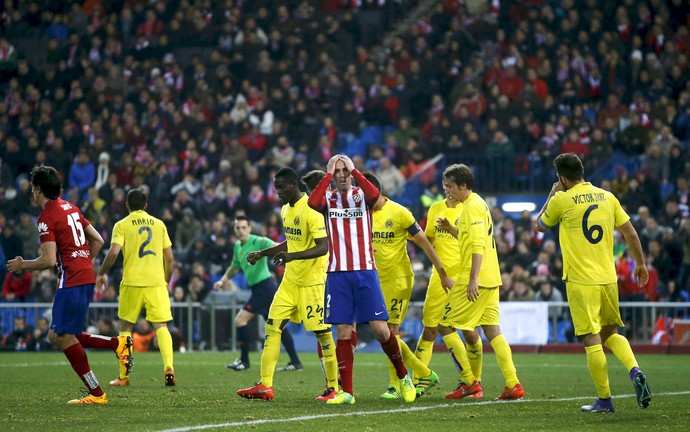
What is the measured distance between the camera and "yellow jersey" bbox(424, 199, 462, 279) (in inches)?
508

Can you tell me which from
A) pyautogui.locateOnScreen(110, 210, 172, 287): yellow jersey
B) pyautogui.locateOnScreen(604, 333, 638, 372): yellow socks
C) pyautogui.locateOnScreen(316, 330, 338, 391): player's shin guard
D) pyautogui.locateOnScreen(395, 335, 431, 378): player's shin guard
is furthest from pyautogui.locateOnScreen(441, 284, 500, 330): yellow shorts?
pyautogui.locateOnScreen(110, 210, 172, 287): yellow jersey

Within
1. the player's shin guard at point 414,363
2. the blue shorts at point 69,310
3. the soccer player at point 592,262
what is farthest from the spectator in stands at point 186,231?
the soccer player at point 592,262

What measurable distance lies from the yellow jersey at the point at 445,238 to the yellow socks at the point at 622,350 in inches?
104

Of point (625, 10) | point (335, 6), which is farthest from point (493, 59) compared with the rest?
point (335, 6)

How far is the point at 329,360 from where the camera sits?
1223 cm

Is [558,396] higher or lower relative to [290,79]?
lower

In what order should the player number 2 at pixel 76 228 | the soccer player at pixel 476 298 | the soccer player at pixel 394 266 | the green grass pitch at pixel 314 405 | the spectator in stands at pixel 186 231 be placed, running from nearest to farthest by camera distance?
the green grass pitch at pixel 314 405
the player number 2 at pixel 76 228
the soccer player at pixel 476 298
the soccer player at pixel 394 266
the spectator in stands at pixel 186 231

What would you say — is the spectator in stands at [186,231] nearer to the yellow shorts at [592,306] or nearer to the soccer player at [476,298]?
the soccer player at [476,298]

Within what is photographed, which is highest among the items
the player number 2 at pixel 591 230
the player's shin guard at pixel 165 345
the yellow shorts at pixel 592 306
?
the player number 2 at pixel 591 230

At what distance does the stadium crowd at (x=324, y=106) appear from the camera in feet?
82.4

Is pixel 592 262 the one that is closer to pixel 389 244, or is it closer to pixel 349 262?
pixel 349 262

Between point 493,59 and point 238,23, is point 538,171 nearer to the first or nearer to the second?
point 493,59

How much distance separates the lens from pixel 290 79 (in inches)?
1176

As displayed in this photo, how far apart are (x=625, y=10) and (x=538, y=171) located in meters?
5.08
